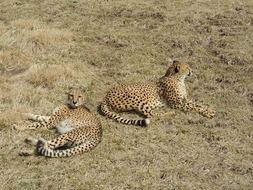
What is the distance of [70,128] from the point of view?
23.2 ft

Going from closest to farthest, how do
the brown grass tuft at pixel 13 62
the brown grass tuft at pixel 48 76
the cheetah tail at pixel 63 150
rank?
1. the cheetah tail at pixel 63 150
2. the brown grass tuft at pixel 48 76
3. the brown grass tuft at pixel 13 62

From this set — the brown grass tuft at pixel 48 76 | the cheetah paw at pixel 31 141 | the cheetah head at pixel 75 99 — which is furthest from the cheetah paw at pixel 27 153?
the brown grass tuft at pixel 48 76

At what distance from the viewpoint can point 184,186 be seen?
241 inches

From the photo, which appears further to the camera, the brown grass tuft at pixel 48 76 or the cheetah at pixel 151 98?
the brown grass tuft at pixel 48 76

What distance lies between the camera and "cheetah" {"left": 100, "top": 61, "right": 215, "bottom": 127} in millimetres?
7781

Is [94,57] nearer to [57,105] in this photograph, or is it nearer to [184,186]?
[57,105]

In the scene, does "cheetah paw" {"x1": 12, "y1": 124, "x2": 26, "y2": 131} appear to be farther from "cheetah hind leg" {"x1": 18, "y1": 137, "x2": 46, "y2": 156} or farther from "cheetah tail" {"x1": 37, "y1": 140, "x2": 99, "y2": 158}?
"cheetah tail" {"x1": 37, "y1": 140, "x2": 99, "y2": 158}

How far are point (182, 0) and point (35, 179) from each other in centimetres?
801

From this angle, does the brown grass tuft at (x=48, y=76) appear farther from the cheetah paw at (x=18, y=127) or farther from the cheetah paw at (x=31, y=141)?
the cheetah paw at (x=31, y=141)

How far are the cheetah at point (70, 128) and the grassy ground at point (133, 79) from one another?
0.35ft

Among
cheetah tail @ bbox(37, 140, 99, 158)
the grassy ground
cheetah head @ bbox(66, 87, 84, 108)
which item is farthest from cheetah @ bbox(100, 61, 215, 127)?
cheetah tail @ bbox(37, 140, 99, 158)

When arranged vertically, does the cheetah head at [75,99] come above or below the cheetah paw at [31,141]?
above

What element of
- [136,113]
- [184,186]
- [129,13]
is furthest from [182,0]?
[184,186]

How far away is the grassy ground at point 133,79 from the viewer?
6.37 meters
